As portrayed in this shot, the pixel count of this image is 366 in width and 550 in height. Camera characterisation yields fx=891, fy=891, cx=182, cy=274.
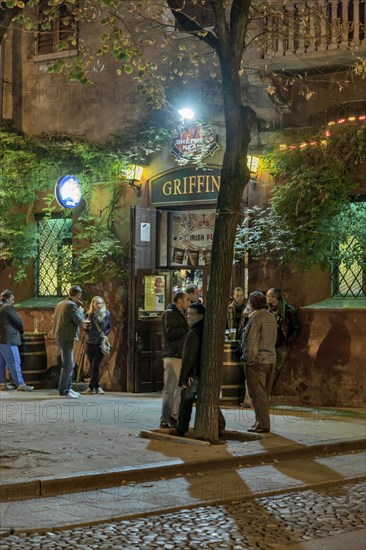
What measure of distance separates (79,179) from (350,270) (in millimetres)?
5973

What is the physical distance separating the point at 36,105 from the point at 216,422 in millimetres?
10591

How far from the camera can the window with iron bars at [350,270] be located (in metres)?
15.8

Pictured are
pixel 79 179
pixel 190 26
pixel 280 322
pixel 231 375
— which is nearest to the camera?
pixel 190 26

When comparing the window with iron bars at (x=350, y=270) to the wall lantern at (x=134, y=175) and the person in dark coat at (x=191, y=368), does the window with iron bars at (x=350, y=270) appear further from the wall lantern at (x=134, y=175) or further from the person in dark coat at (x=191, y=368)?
the person in dark coat at (x=191, y=368)

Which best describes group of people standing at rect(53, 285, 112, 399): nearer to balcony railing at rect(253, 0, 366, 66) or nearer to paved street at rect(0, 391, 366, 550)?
paved street at rect(0, 391, 366, 550)

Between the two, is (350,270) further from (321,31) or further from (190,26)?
(190,26)

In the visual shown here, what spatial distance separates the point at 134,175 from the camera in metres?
17.8

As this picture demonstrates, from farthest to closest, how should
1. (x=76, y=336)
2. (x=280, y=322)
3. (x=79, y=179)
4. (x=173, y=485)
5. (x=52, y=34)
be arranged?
(x=52, y=34)
(x=79, y=179)
(x=76, y=336)
(x=280, y=322)
(x=173, y=485)

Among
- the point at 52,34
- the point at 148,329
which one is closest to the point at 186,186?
the point at 148,329

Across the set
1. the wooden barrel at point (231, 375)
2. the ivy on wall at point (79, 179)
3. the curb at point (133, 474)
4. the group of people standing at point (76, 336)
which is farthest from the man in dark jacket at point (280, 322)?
the ivy on wall at point (79, 179)

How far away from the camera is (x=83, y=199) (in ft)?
61.3

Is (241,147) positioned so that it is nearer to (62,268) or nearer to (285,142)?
(285,142)

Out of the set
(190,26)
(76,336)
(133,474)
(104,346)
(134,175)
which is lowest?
(133,474)

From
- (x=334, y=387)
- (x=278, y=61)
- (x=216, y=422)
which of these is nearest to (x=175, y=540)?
(x=216, y=422)
